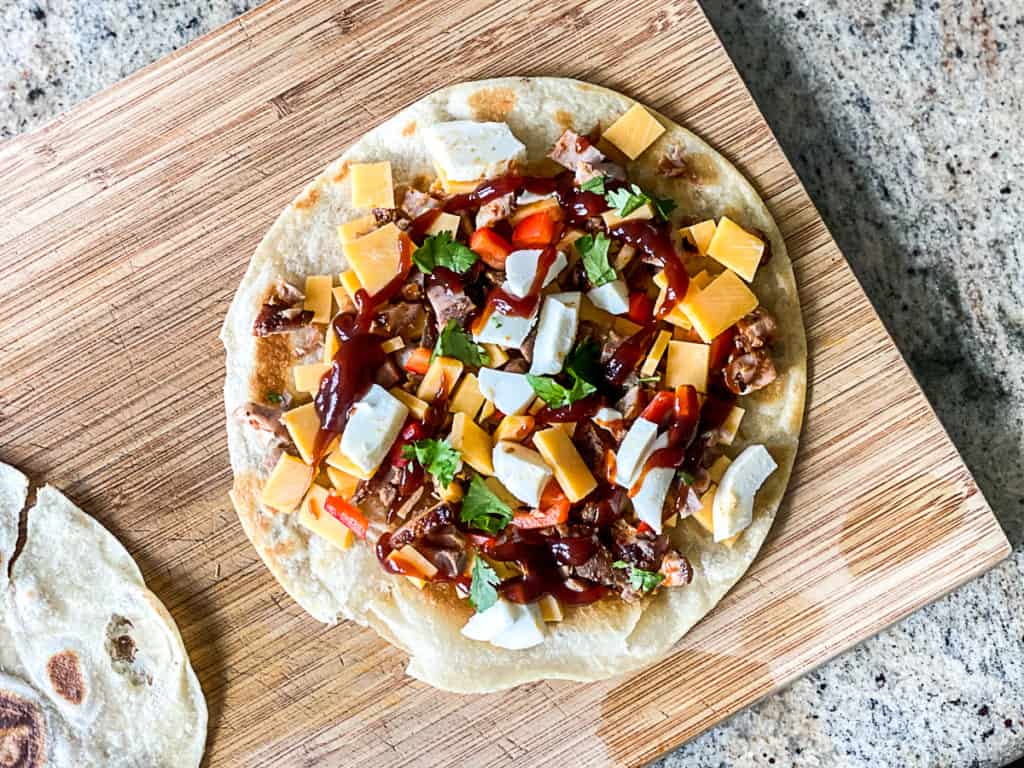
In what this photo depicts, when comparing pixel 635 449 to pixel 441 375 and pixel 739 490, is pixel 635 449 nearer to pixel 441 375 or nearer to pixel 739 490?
pixel 739 490

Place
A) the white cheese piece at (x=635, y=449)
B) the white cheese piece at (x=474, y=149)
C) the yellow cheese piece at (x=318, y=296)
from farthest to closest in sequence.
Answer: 1. the yellow cheese piece at (x=318, y=296)
2. the white cheese piece at (x=474, y=149)
3. the white cheese piece at (x=635, y=449)

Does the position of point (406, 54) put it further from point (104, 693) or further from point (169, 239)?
point (104, 693)

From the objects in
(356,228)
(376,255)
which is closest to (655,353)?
(376,255)

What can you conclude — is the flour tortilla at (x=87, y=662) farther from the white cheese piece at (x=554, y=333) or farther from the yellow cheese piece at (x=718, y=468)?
the yellow cheese piece at (x=718, y=468)

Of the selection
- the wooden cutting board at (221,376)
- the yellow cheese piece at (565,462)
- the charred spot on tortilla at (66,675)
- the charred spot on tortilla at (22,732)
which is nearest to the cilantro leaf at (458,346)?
the yellow cheese piece at (565,462)

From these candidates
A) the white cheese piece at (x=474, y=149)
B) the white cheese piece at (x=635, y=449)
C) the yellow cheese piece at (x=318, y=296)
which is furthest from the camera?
the yellow cheese piece at (x=318, y=296)
